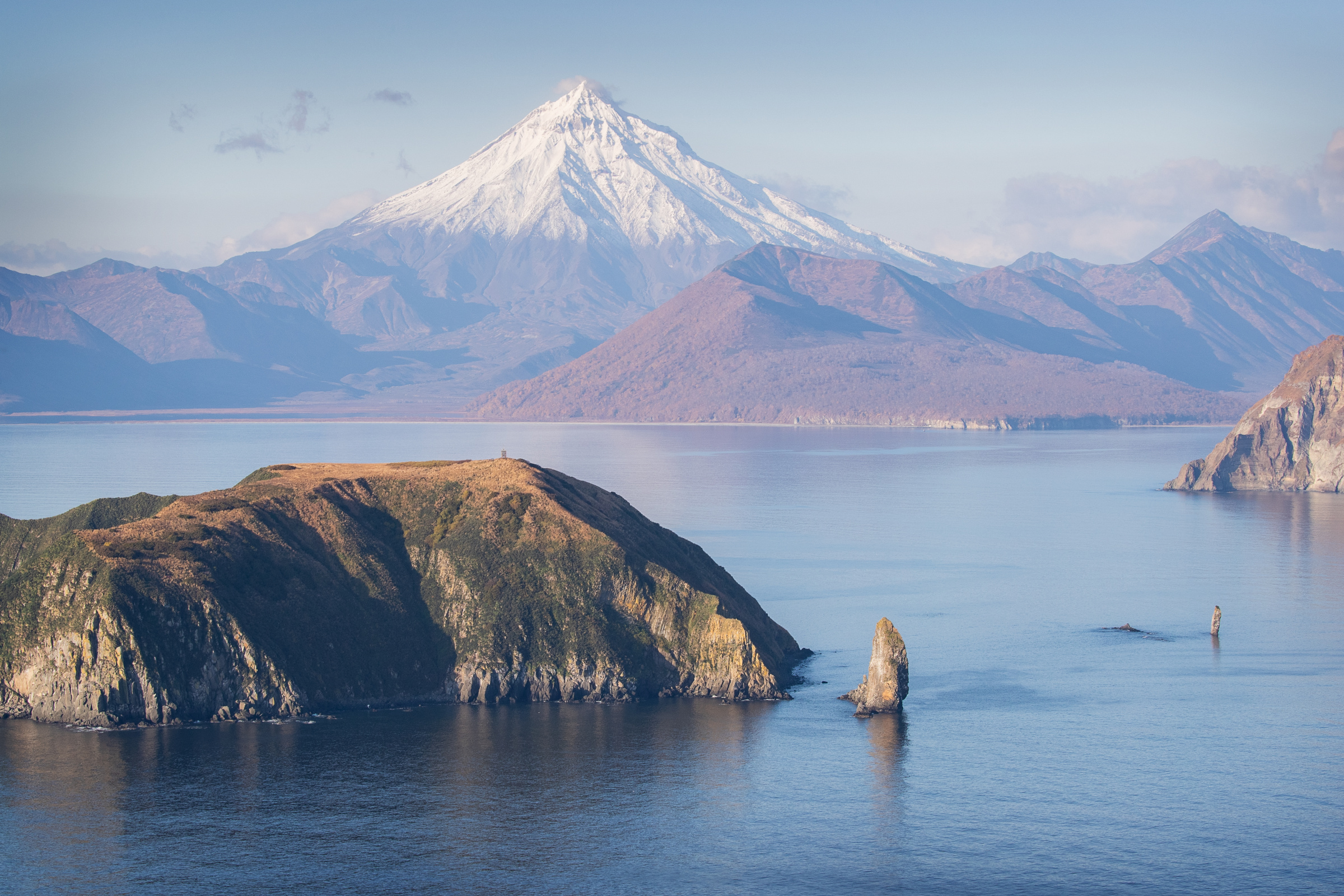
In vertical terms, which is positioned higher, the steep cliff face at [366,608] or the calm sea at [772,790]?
the steep cliff face at [366,608]

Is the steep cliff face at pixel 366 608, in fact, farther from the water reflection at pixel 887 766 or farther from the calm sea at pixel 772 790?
the water reflection at pixel 887 766

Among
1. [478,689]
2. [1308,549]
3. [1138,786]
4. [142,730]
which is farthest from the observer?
[1308,549]

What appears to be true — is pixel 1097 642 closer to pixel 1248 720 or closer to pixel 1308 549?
pixel 1248 720

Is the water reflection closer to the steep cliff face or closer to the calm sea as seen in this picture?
the calm sea

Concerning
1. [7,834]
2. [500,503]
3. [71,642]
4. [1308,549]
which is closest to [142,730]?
[71,642]

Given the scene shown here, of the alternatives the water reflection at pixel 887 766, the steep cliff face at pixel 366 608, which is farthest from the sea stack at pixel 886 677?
the steep cliff face at pixel 366 608

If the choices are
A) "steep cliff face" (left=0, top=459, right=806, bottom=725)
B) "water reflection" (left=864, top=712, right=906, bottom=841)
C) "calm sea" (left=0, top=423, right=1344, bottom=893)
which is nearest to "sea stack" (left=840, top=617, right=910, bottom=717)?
"water reflection" (left=864, top=712, right=906, bottom=841)
